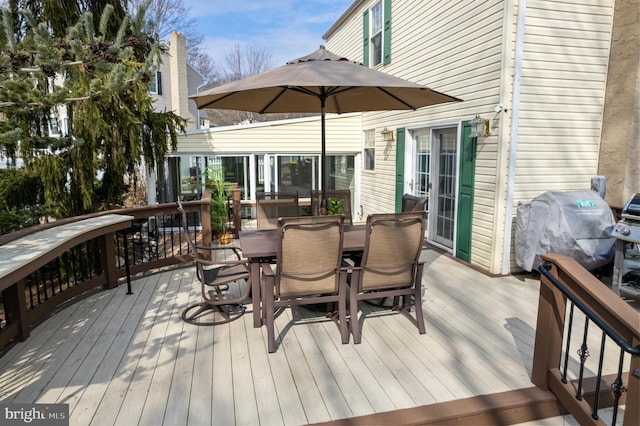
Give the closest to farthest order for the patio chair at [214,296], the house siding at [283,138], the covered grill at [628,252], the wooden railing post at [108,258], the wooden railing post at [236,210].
A: the patio chair at [214,296], the covered grill at [628,252], the wooden railing post at [108,258], the wooden railing post at [236,210], the house siding at [283,138]

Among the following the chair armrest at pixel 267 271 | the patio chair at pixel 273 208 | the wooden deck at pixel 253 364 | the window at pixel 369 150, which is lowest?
the wooden deck at pixel 253 364

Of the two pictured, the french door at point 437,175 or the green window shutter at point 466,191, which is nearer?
the green window shutter at point 466,191

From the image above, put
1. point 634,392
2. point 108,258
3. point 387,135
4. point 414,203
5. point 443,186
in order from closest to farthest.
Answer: point 634,392 → point 414,203 → point 108,258 → point 443,186 → point 387,135

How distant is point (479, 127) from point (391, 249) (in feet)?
8.83

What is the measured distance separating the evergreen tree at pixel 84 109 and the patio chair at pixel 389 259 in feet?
8.71

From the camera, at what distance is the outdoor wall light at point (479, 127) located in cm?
475

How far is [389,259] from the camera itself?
9.83ft

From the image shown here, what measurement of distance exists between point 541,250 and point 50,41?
5.05 metres

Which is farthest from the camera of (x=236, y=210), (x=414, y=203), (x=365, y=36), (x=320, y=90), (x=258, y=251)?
(x=365, y=36)

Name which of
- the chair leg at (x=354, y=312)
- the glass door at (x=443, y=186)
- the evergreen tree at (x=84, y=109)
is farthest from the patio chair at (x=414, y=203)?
the evergreen tree at (x=84, y=109)

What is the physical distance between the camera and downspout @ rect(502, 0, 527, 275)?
4.37m

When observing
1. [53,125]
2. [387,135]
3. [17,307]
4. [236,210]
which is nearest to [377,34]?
[387,135]

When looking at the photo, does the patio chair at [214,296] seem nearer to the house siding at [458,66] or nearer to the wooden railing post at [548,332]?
the wooden railing post at [548,332]

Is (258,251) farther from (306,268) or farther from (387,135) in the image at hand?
(387,135)
